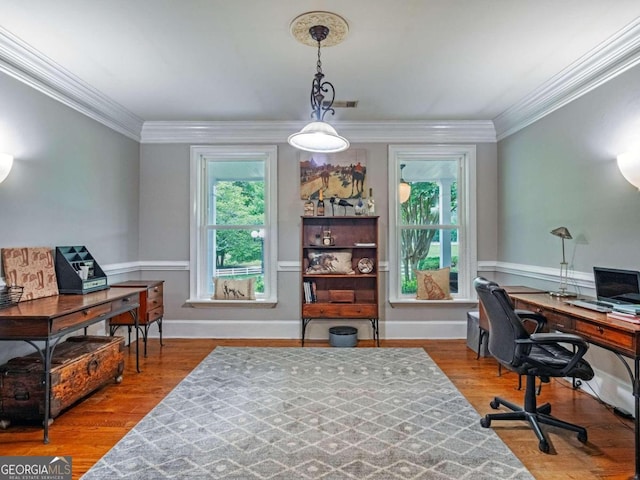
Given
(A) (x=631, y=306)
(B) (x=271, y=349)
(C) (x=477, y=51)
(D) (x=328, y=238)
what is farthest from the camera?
(D) (x=328, y=238)

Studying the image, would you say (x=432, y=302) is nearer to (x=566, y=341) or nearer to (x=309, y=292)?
(x=309, y=292)

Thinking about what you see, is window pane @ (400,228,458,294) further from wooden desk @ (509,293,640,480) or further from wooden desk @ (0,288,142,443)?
wooden desk @ (0,288,142,443)

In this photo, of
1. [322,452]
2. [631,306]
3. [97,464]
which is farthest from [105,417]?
[631,306]

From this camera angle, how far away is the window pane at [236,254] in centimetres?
468

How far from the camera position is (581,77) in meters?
3.02

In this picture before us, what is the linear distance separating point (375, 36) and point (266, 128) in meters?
2.18

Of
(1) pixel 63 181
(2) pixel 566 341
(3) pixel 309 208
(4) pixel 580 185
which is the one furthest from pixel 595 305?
(1) pixel 63 181

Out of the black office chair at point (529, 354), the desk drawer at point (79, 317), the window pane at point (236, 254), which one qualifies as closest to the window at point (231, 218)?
the window pane at point (236, 254)

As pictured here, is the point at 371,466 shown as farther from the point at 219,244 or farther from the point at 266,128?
the point at 266,128

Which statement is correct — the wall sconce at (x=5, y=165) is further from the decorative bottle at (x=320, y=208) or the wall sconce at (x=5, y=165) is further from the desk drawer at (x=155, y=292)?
the decorative bottle at (x=320, y=208)

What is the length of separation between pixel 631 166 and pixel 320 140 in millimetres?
2092

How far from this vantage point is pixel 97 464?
6.61 feet

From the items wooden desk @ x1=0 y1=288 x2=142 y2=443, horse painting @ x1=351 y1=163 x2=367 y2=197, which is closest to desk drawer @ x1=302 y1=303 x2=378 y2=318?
horse painting @ x1=351 y1=163 x2=367 y2=197

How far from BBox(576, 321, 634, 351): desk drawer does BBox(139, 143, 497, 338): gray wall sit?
2290 millimetres
